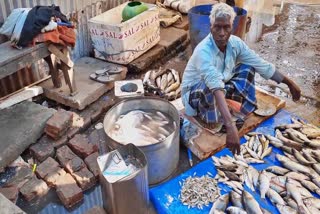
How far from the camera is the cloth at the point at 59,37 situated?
13.3 feet

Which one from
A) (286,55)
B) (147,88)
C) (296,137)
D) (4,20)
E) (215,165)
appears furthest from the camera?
(286,55)

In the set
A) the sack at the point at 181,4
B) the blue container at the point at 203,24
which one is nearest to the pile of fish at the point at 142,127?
the blue container at the point at 203,24

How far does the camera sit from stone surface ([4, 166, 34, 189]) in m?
3.62

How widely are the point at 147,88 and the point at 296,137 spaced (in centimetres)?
198

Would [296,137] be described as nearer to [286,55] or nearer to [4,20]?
[286,55]

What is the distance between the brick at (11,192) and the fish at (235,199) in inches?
81.1

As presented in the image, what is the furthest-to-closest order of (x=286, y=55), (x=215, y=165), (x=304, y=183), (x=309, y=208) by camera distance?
(x=286, y=55), (x=215, y=165), (x=304, y=183), (x=309, y=208)

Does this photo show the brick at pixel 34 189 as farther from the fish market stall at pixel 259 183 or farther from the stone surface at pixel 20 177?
the fish market stall at pixel 259 183

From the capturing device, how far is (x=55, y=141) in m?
4.12

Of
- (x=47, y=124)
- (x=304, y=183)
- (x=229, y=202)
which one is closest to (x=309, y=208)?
(x=304, y=183)

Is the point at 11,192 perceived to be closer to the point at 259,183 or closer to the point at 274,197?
the point at 259,183

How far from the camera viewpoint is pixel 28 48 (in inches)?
158

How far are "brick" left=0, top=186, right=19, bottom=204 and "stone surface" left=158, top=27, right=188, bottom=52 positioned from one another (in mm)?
3377

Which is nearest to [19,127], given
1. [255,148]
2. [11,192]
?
[11,192]
